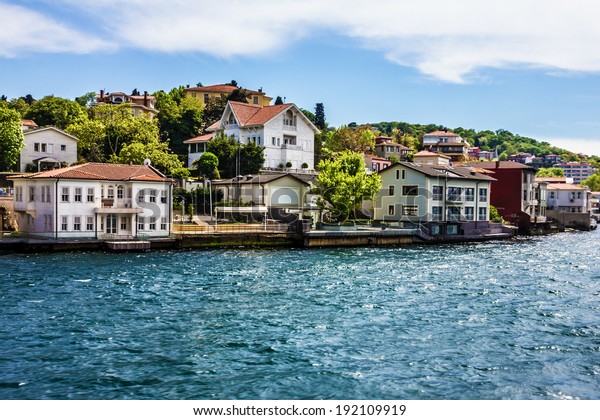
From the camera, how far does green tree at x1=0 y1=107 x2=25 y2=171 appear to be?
6116 centimetres

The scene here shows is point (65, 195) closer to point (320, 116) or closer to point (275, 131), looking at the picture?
point (275, 131)

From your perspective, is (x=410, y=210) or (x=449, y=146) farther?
(x=449, y=146)

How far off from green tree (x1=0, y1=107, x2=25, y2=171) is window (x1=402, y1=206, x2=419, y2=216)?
134ft

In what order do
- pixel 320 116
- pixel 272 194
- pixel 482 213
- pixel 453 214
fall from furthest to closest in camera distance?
1. pixel 320 116
2. pixel 482 213
3. pixel 453 214
4. pixel 272 194

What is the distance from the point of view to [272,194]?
6862cm

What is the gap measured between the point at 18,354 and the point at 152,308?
25.1ft

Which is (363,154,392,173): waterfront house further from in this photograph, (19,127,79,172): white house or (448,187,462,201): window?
(19,127,79,172): white house

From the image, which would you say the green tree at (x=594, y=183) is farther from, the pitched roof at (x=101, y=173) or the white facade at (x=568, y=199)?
the pitched roof at (x=101, y=173)

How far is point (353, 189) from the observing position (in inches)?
2591

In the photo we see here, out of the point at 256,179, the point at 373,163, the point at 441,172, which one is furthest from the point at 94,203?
the point at 373,163

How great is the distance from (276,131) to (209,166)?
39.8ft

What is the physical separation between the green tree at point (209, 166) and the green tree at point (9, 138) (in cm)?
1903

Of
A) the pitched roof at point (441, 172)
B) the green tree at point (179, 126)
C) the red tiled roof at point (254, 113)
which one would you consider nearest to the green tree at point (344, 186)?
the pitched roof at point (441, 172)
